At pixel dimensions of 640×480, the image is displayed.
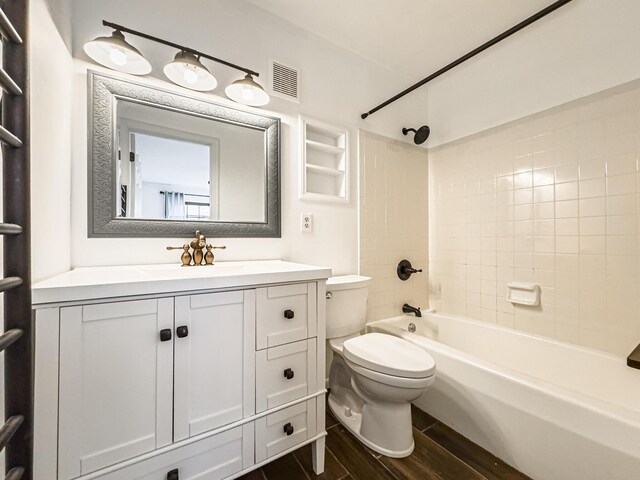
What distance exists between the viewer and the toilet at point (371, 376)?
Answer: 122 cm

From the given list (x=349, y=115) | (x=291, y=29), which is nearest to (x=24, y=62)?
(x=291, y=29)

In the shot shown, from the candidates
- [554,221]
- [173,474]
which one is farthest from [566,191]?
[173,474]

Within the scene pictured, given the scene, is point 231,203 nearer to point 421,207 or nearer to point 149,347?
point 149,347

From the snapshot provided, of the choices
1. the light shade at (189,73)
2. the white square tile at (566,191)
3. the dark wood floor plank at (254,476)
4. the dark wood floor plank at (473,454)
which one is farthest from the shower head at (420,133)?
the dark wood floor plank at (254,476)

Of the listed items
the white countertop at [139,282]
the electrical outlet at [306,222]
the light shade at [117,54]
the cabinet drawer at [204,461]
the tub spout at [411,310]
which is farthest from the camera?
the tub spout at [411,310]

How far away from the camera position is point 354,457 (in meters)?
1.30

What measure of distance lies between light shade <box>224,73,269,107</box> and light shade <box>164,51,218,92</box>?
9 centimetres

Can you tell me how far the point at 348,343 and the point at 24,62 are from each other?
61.0 inches

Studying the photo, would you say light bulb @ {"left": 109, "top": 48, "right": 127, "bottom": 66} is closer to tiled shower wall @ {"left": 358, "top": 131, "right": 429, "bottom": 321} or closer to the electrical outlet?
the electrical outlet

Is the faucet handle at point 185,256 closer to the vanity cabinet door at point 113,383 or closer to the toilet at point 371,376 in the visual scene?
the vanity cabinet door at point 113,383

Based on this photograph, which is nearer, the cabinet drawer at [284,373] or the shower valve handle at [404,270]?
the cabinet drawer at [284,373]

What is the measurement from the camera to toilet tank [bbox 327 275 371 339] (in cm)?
160

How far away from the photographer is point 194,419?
0.91 meters

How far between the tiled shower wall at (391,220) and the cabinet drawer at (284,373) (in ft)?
3.13
